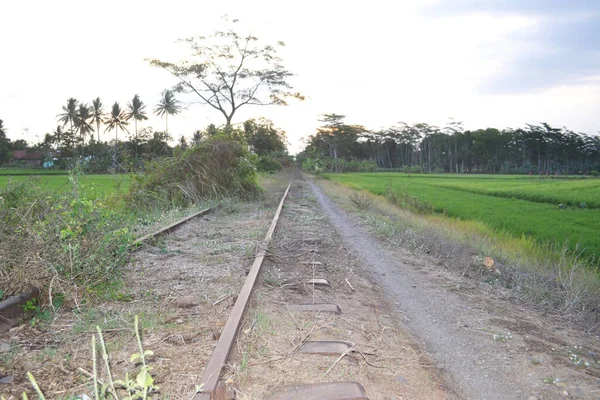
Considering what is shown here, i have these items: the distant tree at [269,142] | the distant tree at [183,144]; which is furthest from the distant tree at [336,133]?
the distant tree at [183,144]

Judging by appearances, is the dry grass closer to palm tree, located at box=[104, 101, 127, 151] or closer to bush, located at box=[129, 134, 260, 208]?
bush, located at box=[129, 134, 260, 208]

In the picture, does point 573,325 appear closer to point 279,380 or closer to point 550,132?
point 279,380

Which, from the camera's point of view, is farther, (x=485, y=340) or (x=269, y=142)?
(x=269, y=142)

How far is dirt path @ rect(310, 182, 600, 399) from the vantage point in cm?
306

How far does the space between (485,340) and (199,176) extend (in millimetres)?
10409

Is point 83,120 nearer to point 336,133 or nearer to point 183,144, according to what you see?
point 336,133

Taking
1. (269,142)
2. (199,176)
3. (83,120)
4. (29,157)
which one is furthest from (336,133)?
(199,176)

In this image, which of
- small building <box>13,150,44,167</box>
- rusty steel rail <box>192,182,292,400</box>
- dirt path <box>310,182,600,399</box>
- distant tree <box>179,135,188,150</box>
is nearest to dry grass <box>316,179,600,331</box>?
dirt path <box>310,182,600,399</box>

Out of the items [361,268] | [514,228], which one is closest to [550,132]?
[514,228]

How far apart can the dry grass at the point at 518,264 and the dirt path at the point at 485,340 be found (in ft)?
1.60

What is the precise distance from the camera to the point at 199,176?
1314 cm

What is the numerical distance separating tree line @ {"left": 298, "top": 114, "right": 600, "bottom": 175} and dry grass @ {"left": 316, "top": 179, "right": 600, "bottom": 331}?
48.0m

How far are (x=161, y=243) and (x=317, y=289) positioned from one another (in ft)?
9.08

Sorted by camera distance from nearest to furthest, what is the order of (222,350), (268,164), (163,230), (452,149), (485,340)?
(222,350) < (485,340) < (163,230) < (268,164) < (452,149)
